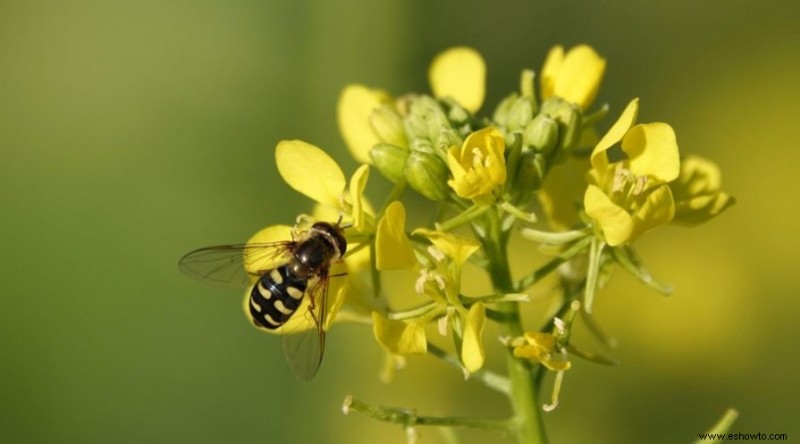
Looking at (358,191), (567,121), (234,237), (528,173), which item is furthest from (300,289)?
(234,237)

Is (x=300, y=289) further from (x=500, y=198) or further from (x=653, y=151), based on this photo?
(x=653, y=151)

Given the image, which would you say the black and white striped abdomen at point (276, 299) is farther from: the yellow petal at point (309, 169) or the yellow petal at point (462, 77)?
the yellow petal at point (462, 77)

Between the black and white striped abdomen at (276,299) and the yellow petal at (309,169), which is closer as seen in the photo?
the yellow petal at (309,169)

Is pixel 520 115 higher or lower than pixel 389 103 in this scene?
higher

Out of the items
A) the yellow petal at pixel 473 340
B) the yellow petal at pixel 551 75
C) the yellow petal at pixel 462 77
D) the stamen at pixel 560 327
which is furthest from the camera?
the yellow petal at pixel 462 77

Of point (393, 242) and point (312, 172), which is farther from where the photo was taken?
point (312, 172)


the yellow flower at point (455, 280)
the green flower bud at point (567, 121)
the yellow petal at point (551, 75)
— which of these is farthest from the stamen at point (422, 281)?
the yellow petal at point (551, 75)

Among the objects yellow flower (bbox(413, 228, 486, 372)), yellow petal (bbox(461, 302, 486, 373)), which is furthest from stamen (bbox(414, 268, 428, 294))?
yellow petal (bbox(461, 302, 486, 373))

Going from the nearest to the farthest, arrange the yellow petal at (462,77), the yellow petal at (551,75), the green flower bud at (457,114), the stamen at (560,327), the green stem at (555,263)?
the stamen at (560,327), the green stem at (555,263), the green flower bud at (457,114), the yellow petal at (551,75), the yellow petal at (462,77)
